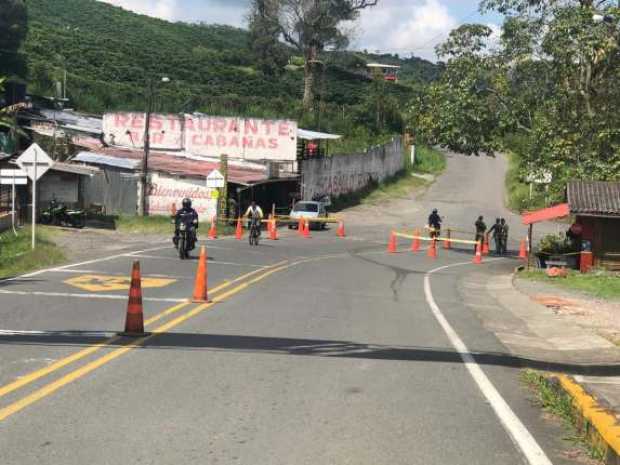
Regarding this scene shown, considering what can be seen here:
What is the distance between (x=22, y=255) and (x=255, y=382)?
16.0 m

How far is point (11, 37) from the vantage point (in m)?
67.7

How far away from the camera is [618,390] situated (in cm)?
840

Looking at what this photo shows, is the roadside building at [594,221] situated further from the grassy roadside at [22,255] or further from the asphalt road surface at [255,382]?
the grassy roadside at [22,255]

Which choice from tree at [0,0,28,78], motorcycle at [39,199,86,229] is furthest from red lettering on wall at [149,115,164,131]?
tree at [0,0,28,78]

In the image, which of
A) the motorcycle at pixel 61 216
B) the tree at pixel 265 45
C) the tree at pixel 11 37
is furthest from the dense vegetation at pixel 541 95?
the tree at pixel 265 45

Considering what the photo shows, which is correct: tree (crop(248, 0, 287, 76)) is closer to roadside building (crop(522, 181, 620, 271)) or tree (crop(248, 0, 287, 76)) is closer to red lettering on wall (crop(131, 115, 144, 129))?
red lettering on wall (crop(131, 115, 144, 129))

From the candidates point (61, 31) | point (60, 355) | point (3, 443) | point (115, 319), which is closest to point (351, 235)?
point (115, 319)

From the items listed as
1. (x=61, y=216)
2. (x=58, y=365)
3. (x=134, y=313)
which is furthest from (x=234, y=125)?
(x=58, y=365)

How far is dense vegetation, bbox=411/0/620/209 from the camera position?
32.5m

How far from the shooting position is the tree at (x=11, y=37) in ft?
219

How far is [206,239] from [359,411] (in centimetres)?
2889

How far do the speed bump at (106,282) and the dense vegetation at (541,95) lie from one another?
20.1 m

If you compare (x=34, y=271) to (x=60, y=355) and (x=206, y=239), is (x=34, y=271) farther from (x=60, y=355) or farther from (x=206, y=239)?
(x=206, y=239)

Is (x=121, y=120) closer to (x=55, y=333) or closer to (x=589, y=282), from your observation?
(x=589, y=282)
